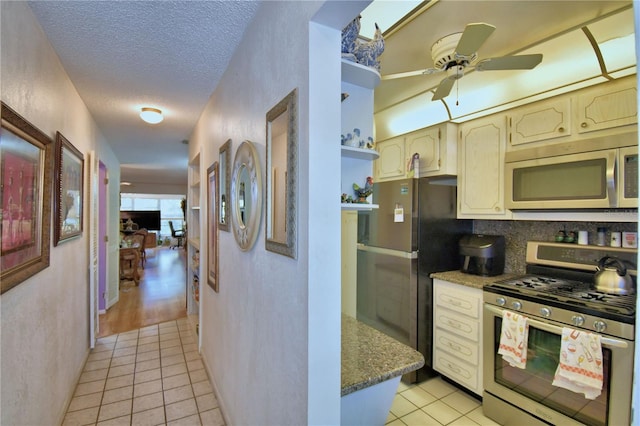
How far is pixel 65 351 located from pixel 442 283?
2889 millimetres

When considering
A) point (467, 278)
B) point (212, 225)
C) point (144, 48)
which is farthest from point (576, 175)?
point (144, 48)

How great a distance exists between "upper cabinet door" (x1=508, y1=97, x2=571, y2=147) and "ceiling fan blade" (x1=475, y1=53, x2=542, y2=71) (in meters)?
0.66

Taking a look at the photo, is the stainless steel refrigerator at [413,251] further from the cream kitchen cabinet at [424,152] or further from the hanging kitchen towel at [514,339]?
the hanging kitchen towel at [514,339]

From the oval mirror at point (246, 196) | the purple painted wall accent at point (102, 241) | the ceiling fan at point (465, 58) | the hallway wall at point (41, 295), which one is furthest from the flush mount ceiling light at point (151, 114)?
the ceiling fan at point (465, 58)

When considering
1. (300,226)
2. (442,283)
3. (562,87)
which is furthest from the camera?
(442,283)

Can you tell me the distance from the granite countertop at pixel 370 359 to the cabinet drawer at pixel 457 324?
125cm

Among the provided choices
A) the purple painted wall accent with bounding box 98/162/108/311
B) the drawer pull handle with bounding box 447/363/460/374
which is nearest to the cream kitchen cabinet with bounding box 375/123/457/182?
the drawer pull handle with bounding box 447/363/460/374

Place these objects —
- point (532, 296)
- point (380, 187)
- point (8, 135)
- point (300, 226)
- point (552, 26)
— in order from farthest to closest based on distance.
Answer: point (380, 187), point (532, 296), point (552, 26), point (8, 135), point (300, 226)

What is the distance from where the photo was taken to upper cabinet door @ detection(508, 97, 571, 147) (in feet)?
6.91

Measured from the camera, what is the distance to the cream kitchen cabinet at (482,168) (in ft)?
8.04

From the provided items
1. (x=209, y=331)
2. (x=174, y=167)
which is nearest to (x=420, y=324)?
(x=209, y=331)

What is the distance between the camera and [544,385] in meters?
1.92

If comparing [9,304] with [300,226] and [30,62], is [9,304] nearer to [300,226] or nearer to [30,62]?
[30,62]

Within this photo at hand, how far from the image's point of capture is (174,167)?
622 cm
